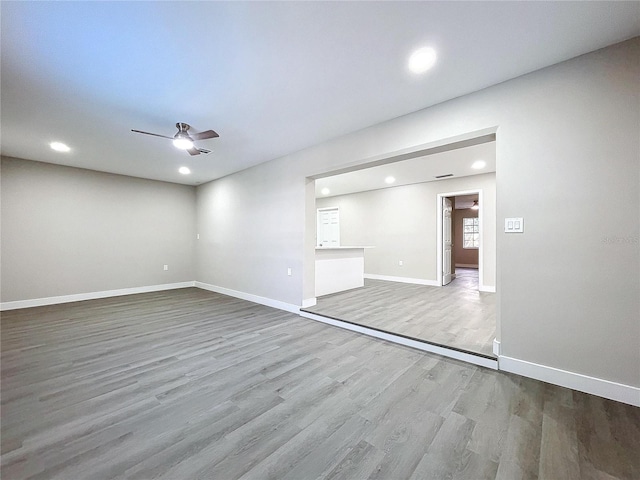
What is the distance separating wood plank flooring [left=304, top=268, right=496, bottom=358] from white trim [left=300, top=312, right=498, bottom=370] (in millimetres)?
56

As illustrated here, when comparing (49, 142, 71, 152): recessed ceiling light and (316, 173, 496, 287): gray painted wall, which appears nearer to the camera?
(49, 142, 71, 152): recessed ceiling light

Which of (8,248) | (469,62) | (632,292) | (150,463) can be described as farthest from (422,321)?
(8,248)

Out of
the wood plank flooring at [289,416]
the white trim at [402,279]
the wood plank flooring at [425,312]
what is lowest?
the wood plank flooring at [289,416]

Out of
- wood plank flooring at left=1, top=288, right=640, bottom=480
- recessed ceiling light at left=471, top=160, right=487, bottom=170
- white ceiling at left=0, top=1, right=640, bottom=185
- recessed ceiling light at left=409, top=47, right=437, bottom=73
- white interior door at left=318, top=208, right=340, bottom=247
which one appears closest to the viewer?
wood plank flooring at left=1, top=288, right=640, bottom=480

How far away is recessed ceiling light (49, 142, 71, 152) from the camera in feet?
13.1

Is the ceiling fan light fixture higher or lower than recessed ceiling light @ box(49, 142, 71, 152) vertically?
lower

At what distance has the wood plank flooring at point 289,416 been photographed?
4.54ft

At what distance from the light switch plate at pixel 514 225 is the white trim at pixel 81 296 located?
7.10 metres

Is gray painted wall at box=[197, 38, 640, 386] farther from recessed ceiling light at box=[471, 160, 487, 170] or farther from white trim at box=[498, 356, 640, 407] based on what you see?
recessed ceiling light at box=[471, 160, 487, 170]

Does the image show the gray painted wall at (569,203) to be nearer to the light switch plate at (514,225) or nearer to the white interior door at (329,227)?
the light switch plate at (514,225)

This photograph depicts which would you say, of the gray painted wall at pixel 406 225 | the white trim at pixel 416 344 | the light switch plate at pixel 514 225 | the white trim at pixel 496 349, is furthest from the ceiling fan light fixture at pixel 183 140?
the gray painted wall at pixel 406 225

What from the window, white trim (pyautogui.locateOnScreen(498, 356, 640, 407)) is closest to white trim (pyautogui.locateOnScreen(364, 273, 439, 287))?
white trim (pyautogui.locateOnScreen(498, 356, 640, 407))

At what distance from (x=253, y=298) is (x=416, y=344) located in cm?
338

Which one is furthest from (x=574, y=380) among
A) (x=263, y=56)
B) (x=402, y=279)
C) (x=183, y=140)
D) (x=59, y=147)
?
(x=59, y=147)
